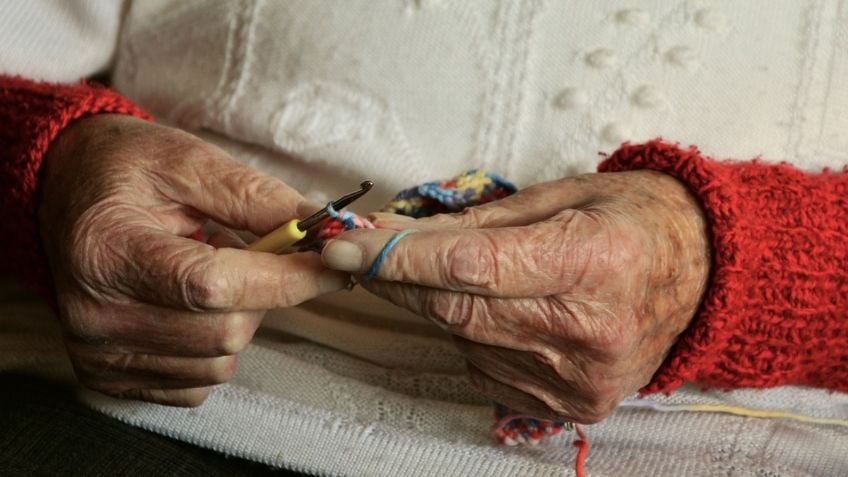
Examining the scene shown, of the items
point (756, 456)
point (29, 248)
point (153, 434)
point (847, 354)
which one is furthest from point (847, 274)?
point (29, 248)

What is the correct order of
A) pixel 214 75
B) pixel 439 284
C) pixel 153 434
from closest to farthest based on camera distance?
pixel 439 284 → pixel 153 434 → pixel 214 75

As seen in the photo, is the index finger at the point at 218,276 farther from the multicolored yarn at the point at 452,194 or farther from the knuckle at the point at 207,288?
the multicolored yarn at the point at 452,194

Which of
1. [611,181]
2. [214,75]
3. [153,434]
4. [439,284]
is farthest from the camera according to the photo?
[214,75]

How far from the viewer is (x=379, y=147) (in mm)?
995

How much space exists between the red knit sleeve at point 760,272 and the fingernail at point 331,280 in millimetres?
337

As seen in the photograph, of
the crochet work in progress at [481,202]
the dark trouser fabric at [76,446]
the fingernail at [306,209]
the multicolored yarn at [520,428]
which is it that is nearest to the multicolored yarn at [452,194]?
the crochet work in progress at [481,202]

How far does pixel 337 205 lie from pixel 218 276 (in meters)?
0.12

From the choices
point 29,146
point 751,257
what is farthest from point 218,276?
point 751,257

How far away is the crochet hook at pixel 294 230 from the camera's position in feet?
2.34

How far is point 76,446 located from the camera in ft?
2.77

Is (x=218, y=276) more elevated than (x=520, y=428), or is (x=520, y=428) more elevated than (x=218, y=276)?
A: (x=218, y=276)

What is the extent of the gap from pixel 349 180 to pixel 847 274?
1.95 feet

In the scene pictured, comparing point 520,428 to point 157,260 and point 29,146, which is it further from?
point 29,146

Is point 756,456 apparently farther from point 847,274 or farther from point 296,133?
point 296,133
